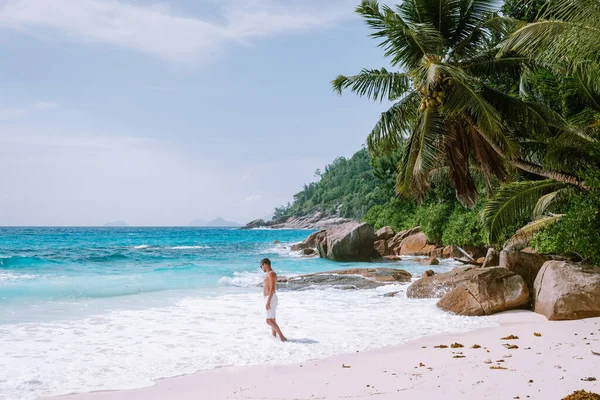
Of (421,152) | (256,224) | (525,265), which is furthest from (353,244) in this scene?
(256,224)

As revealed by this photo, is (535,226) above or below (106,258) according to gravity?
above

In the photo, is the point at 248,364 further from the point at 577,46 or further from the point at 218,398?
the point at 577,46

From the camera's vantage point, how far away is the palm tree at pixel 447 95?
13078mm

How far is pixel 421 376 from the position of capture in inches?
263

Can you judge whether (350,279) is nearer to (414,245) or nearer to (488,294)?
(488,294)

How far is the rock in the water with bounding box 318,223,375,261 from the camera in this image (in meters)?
31.5

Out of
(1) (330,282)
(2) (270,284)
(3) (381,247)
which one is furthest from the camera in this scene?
(3) (381,247)

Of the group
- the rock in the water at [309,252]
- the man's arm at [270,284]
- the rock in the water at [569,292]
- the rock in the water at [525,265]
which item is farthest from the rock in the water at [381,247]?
the man's arm at [270,284]

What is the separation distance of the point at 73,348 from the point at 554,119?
39.9ft

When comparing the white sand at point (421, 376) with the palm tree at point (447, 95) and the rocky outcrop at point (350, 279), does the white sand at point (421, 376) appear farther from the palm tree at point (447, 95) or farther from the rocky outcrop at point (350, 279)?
the rocky outcrop at point (350, 279)

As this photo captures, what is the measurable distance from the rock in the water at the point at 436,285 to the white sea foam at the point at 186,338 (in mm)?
441

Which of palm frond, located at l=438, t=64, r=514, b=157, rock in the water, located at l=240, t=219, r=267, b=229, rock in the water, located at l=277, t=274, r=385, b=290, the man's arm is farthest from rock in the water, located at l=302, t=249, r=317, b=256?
rock in the water, located at l=240, t=219, r=267, b=229

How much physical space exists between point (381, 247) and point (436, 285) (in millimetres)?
20355

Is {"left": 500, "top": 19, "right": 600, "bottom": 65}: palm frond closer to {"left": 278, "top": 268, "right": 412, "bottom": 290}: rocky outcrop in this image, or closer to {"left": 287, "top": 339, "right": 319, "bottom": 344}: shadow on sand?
{"left": 287, "top": 339, "right": 319, "bottom": 344}: shadow on sand
